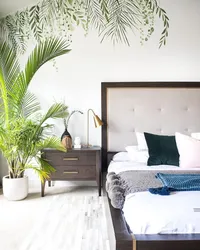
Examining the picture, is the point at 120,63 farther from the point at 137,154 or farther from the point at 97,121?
the point at 137,154

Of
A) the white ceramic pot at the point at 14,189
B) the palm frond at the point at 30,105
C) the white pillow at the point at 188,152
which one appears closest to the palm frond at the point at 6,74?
the palm frond at the point at 30,105

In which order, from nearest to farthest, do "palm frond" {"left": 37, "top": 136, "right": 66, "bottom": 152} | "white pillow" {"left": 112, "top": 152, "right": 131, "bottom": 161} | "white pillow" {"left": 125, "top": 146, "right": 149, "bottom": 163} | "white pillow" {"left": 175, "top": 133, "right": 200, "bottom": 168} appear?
"white pillow" {"left": 175, "top": 133, "right": 200, "bottom": 168} < "white pillow" {"left": 125, "top": 146, "right": 149, "bottom": 163} < "palm frond" {"left": 37, "top": 136, "right": 66, "bottom": 152} < "white pillow" {"left": 112, "top": 152, "right": 131, "bottom": 161}

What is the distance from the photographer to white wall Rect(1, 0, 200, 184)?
4.04 metres

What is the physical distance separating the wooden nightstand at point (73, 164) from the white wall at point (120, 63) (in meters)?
0.52

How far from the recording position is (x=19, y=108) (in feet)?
11.7

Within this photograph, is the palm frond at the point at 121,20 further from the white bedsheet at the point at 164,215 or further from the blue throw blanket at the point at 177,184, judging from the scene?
the white bedsheet at the point at 164,215

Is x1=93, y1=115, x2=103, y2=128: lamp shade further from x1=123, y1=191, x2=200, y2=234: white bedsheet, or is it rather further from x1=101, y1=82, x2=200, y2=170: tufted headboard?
x1=123, y1=191, x2=200, y2=234: white bedsheet

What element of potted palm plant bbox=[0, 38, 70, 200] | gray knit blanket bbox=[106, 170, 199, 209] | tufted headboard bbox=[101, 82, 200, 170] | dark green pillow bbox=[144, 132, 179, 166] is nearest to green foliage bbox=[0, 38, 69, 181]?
potted palm plant bbox=[0, 38, 70, 200]

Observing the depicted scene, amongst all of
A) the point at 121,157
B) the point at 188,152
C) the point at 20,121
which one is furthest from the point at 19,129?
the point at 188,152

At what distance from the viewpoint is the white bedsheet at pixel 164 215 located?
168cm

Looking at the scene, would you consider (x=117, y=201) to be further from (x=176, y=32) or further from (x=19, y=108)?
(x=176, y=32)

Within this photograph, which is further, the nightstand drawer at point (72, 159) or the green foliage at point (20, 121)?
the nightstand drawer at point (72, 159)

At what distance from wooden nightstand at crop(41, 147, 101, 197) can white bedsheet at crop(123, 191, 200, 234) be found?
1.89 m

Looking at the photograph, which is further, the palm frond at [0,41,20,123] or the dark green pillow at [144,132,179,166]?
the palm frond at [0,41,20,123]
